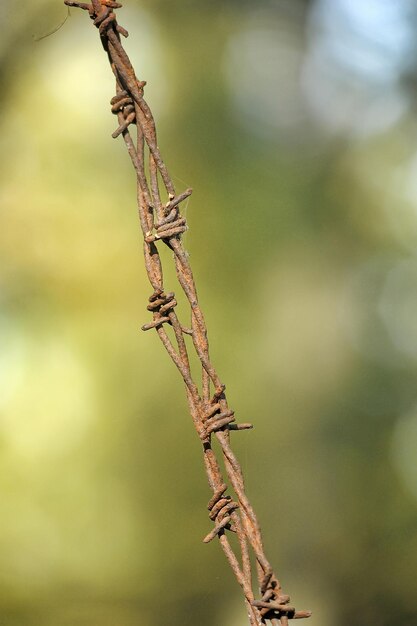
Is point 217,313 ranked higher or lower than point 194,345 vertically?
higher

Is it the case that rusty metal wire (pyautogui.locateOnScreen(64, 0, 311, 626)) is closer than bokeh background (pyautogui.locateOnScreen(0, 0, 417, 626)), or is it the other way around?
rusty metal wire (pyautogui.locateOnScreen(64, 0, 311, 626))

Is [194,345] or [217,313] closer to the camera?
[194,345]

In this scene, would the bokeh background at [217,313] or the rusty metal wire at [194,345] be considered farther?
the bokeh background at [217,313]

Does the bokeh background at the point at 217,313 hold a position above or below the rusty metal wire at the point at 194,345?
above

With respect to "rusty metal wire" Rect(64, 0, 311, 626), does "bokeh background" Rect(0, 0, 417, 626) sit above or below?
above
